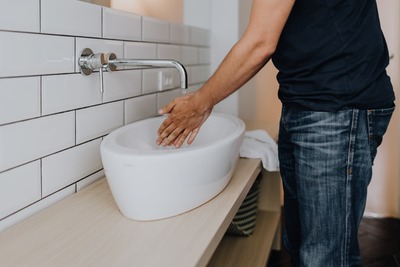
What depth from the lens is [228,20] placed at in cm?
215

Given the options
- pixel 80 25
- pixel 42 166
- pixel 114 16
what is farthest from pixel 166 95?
pixel 42 166

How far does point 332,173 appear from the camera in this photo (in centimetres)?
103

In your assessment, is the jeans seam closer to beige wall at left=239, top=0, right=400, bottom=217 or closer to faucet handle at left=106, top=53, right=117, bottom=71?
faucet handle at left=106, top=53, right=117, bottom=71

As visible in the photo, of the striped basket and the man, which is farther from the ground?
the man

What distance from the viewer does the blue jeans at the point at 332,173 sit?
1.01 metres

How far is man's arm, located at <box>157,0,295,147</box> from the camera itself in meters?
0.91

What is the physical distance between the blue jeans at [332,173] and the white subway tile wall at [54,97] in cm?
54

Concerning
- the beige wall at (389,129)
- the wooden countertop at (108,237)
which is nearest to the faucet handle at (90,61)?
the wooden countertop at (108,237)

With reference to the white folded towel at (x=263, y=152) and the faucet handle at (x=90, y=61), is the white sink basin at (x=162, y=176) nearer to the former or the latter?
the faucet handle at (x=90, y=61)

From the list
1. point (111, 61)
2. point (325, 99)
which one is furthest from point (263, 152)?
point (111, 61)

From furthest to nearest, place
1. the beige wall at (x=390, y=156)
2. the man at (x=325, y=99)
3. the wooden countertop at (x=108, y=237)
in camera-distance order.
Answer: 1. the beige wall at (x=390, y=156)
2. the man at (x=325, y=99)
3. the wooden countertop at (x=108, y=237)

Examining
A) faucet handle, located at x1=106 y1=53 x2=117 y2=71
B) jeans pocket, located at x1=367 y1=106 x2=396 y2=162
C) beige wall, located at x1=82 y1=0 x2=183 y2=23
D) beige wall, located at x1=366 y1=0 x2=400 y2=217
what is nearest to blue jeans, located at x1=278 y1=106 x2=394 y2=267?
jeans pocket, located at x1=367 y1=106 x2=396 y2=162

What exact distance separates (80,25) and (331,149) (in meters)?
0.70

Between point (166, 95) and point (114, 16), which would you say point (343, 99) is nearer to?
point (114, 16)
